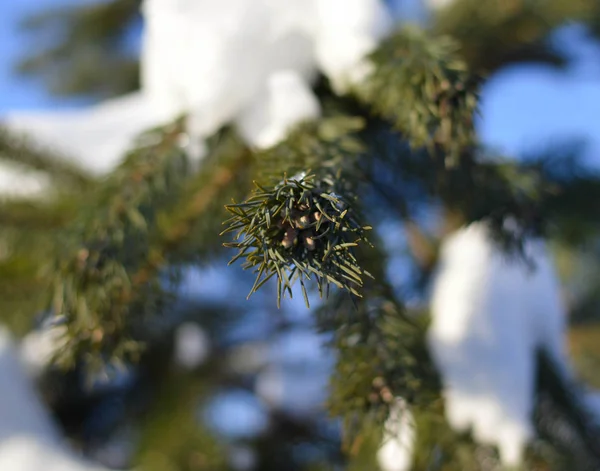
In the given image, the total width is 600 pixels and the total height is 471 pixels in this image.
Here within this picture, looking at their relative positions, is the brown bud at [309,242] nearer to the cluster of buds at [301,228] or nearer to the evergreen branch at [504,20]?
the cluster of buds at [301,228]

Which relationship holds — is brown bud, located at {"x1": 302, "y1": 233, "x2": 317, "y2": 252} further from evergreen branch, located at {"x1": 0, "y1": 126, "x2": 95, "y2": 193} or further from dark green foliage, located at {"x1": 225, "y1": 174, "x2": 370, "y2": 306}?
evergreen branch, located at {"x1": 0, "y1": 126, "x2": 95, "y2": 193}

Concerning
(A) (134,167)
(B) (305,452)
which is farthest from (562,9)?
(B) (305,452)

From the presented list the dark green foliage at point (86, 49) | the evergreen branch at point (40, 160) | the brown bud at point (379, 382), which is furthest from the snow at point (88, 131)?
the brown bud at point (379, 382)

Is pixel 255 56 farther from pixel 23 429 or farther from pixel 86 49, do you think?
pixel 86 49

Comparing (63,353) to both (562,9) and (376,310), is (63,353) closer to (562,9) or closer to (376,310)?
(376,310)

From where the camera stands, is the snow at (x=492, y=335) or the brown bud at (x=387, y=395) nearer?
the brown bud at (x=387, y=395)

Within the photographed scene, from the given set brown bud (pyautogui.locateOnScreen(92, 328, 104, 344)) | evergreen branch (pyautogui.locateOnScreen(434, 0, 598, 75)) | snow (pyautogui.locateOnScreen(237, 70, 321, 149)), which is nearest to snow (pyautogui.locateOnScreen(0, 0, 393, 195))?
snow (pyautogui.locateOnScreen(237, 70, 321, 149))
